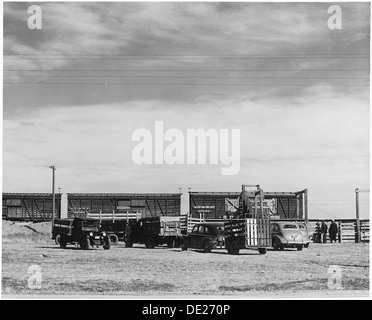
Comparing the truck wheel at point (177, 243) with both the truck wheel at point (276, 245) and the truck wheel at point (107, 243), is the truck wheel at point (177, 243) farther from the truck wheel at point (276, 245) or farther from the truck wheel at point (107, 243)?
the truck wheel at point (276, 245)

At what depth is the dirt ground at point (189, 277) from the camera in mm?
13469

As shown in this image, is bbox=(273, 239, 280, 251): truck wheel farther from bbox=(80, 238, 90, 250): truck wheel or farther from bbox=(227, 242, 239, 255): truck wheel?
bbox=(80, 238, 90, 250): truck wheel

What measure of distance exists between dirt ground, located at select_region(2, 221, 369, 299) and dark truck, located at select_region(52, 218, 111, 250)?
557cm

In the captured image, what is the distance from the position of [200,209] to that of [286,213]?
9047 millimetres

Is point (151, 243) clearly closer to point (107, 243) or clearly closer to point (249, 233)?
point (107, 243)

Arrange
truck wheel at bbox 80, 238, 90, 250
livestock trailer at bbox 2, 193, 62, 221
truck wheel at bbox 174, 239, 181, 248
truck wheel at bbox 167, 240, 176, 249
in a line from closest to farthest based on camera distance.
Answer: truck wheel at bbox 80, 238, 90, 250
truck wheel at bbox 174, 239, 181, 248
truck wheel at bbox 167, 240, 176, 249
livestock trailer at bbox 2, 193, 62, 221

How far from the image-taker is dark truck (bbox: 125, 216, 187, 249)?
27.2 m

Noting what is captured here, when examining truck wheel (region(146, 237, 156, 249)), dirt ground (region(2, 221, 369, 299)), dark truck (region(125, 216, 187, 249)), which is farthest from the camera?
truck wheel (region(146, 237, 156, 249))

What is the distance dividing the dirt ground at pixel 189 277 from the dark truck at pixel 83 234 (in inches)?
219

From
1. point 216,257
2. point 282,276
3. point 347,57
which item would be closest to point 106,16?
point 347,57

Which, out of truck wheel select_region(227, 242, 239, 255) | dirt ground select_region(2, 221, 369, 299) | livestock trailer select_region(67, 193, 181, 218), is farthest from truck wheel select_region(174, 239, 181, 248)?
livestock trailer select_region(67, 193, 181, 218)

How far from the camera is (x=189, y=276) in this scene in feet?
50.1

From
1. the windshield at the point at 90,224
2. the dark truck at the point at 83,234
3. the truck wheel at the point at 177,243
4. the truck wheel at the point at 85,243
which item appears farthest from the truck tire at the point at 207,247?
the windshield at the point at 90,224

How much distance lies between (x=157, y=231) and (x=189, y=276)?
1245cm
